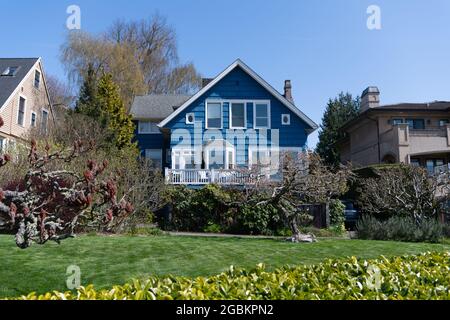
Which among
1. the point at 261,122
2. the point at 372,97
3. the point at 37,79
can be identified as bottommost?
the point at 261,122

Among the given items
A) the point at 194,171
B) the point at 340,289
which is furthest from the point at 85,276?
the point at 194,171

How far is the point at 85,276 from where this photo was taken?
740 centimetres

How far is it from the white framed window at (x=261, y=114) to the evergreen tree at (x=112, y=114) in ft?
26.8

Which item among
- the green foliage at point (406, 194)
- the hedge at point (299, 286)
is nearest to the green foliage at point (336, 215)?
the green foliage at point (406, 194)

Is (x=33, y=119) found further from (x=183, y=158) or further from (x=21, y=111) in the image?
(x=183, y=158)

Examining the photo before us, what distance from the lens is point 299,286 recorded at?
357 cm

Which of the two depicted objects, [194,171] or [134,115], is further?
[134,115]

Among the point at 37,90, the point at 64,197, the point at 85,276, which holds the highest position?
the point at 37,90

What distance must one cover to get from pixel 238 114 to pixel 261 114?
1465mm

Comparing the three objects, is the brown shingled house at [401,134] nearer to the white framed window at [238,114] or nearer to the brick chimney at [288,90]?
the brick chimney at [288,90]

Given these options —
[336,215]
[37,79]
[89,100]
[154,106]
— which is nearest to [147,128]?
[154,106]

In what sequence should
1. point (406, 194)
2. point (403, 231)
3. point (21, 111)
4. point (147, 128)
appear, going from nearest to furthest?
1. point (403, 231)
2. point (406, 194)
3. point (21, 111)
4. point (147, 128)
